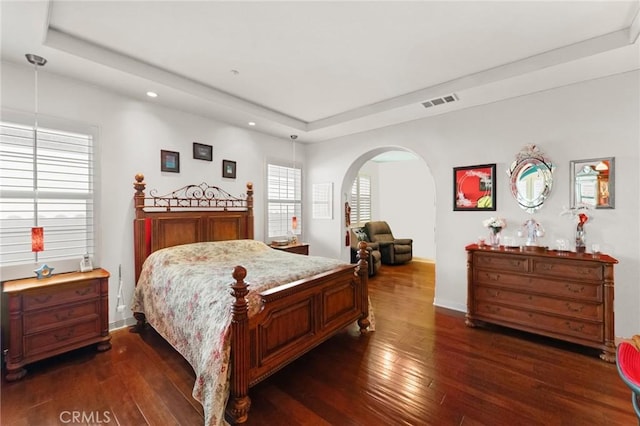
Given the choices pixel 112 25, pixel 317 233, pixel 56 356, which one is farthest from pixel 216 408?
pixel 317 233

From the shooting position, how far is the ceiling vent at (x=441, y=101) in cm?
339

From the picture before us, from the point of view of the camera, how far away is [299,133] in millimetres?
4902

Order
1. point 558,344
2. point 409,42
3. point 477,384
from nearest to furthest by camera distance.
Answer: point 477,384 < point 409,42 < point 558,344

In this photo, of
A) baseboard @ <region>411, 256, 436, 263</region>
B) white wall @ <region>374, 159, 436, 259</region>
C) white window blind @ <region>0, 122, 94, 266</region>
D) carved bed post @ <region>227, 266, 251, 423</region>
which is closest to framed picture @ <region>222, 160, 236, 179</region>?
white window blind @ <region>0, 122, 94, 266</region>

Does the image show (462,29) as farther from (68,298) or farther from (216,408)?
(68,298)

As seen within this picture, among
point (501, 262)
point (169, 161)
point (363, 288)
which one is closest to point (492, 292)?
point (501, 262)

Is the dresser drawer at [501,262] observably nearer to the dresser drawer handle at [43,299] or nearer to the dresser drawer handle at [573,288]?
the dresser drawer handle at [573,288]

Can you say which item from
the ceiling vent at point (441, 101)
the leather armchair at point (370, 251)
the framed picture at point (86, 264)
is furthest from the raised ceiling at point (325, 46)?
the leather armchair at point (370, 251)

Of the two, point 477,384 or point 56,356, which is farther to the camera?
point 56,356

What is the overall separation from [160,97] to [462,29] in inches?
131

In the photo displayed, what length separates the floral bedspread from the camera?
6.01 ft

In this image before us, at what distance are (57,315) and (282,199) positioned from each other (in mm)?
3375

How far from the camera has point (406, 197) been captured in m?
7.81

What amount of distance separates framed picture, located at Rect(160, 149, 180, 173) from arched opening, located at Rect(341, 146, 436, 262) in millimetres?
4133
